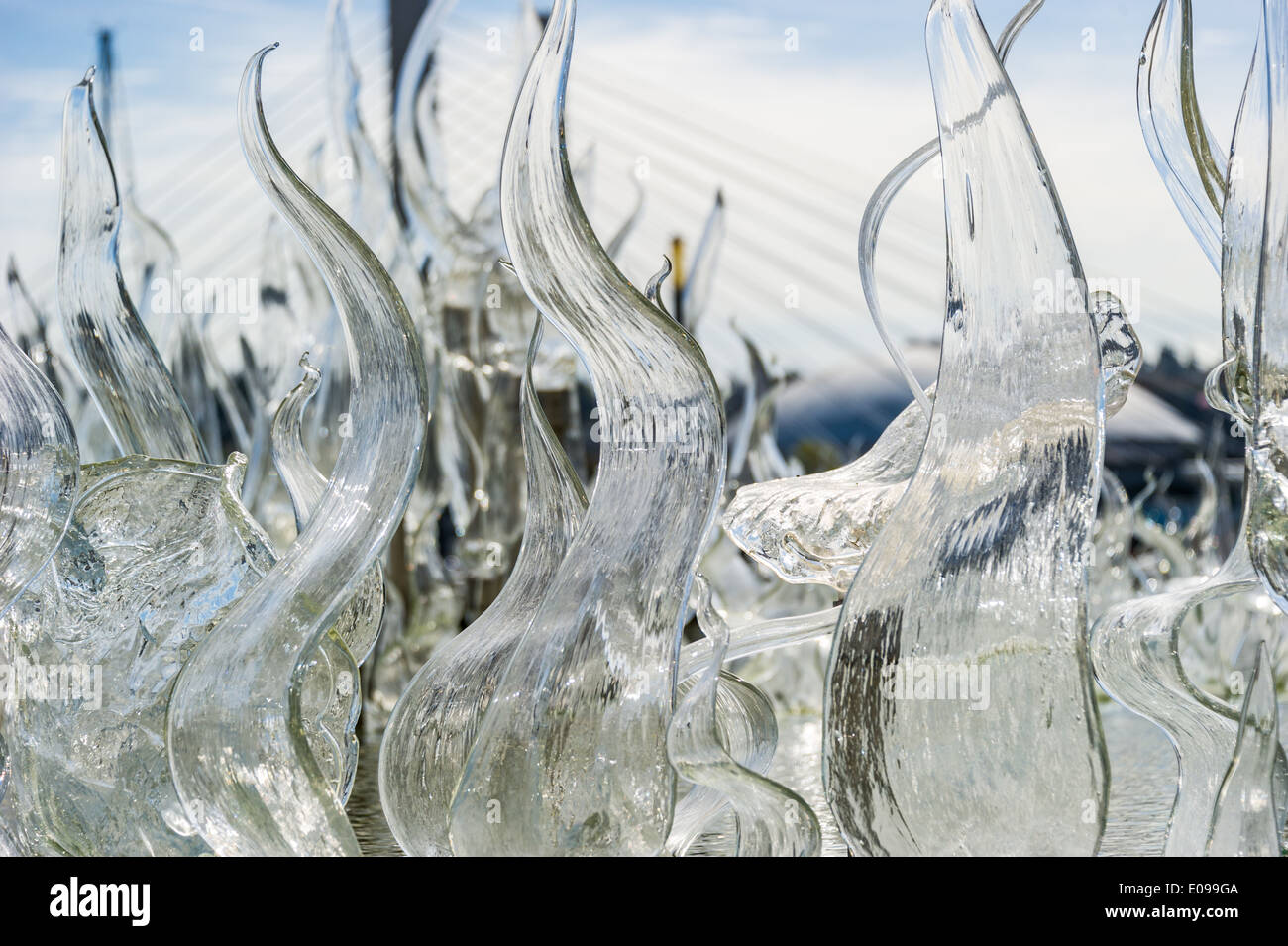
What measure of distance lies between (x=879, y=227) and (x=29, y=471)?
2.24 feet

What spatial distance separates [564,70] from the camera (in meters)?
0.87

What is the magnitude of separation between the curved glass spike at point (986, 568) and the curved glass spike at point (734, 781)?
27 millimetres

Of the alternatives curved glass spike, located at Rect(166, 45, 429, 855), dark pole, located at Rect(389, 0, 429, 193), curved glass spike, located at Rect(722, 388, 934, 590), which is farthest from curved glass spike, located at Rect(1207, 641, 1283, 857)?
dark pole, located at Rect(389, 0, 429, 193)

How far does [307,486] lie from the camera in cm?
108

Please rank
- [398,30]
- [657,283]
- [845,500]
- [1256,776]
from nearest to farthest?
[1256,776]
[657,283]
[845,500]
[398,30]

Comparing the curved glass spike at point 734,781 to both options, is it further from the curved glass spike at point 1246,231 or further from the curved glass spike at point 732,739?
the curved glass spike at point 1246,231

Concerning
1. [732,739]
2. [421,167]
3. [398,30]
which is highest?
[398,30]

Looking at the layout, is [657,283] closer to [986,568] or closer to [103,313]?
[986,568]

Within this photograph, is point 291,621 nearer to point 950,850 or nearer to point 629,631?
point 629,631

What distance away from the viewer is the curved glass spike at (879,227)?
1.03 metres

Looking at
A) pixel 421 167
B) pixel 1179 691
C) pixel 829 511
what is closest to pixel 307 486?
pixel 829 511

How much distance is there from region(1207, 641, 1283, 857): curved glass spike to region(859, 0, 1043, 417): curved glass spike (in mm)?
312

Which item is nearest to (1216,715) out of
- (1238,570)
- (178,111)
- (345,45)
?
(1238,570)

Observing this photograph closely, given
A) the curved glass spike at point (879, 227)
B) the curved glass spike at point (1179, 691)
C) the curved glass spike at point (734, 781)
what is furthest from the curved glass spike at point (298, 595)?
the curved glass spike at point (1179, 691)
